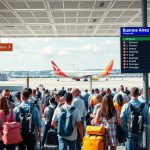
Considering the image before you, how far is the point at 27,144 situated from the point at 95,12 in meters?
7.38

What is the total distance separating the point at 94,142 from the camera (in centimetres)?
615

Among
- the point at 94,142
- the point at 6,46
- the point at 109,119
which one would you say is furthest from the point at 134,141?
the point at 6,46

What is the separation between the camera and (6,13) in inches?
539

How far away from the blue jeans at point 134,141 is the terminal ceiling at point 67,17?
5.77 meters

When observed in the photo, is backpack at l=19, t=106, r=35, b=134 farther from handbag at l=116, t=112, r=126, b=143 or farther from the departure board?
the departure board

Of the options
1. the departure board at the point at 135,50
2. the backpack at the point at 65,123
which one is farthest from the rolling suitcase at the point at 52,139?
the departure board at the point at 135,50

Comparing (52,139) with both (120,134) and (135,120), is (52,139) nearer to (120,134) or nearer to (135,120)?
(120,134)

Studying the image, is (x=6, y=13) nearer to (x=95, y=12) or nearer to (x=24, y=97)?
(x=95, y=12)

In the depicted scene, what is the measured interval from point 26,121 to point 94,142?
1529mm

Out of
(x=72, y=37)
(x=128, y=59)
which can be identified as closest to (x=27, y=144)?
(x=128, y=59)

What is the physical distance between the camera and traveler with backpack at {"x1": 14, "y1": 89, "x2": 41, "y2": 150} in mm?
7004

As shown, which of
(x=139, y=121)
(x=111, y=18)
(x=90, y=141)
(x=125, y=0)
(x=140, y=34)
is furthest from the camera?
(x=111, y=18)

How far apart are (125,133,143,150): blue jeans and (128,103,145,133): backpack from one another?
14cm

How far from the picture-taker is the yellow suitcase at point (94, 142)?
614 centimetres
